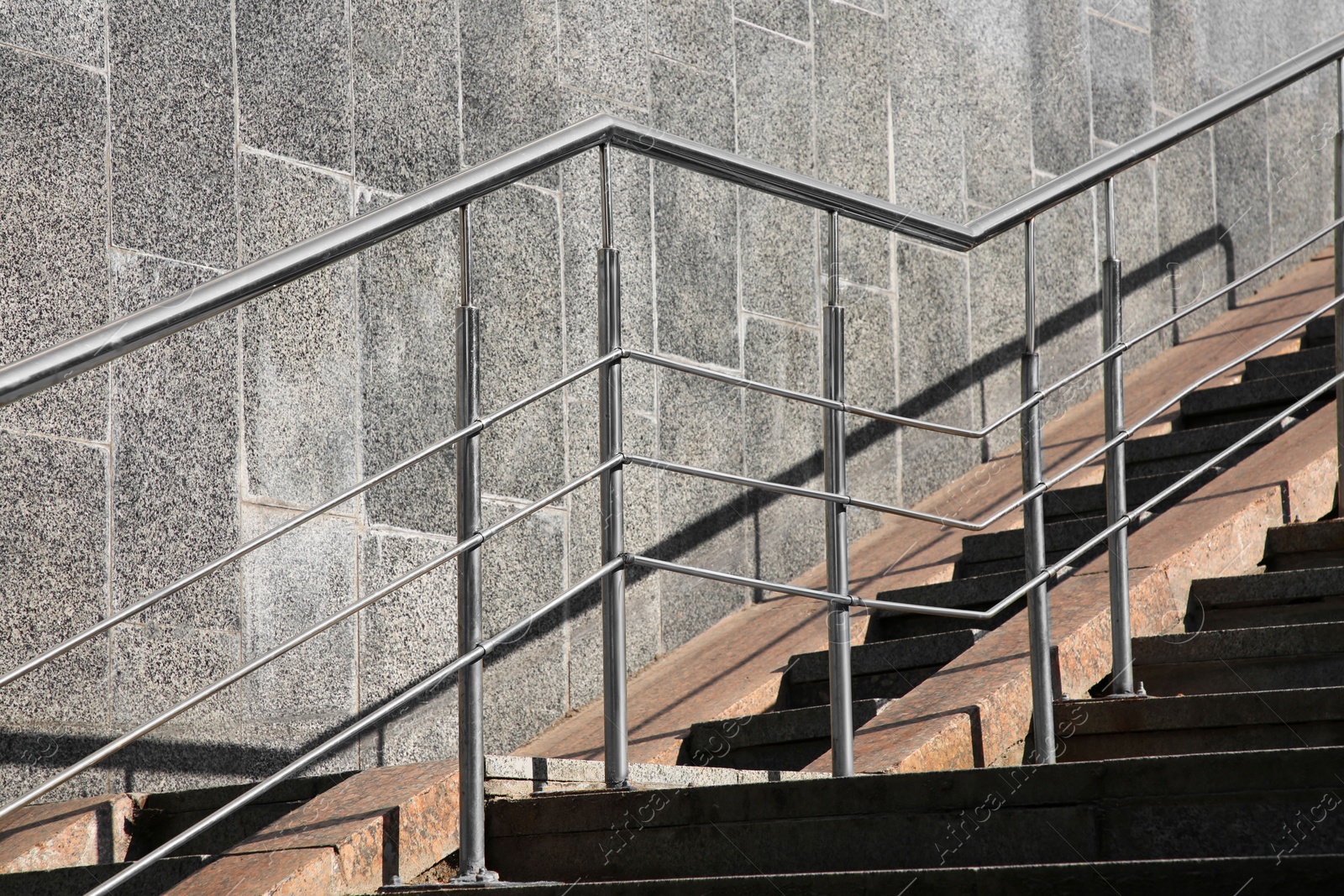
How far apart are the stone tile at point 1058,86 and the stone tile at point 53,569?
4.11 m

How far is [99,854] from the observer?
3.23 meters

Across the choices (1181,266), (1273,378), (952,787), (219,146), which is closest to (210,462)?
(219,146)

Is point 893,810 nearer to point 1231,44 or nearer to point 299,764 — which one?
point 299,764

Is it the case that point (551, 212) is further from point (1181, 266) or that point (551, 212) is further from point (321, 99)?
point (1181, 266)

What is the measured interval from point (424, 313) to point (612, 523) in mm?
1853

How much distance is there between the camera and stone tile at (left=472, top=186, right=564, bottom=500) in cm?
442

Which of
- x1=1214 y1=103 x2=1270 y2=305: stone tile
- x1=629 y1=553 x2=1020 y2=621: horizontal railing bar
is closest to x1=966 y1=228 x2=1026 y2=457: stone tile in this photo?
x1=1214 y1=103 x2=1270 y2=305: stone tile

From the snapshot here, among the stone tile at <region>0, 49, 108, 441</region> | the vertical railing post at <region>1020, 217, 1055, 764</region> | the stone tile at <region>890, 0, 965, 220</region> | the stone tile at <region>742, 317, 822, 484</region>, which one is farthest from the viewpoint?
the stone tile at <region>890, 0, 965, 220</region>

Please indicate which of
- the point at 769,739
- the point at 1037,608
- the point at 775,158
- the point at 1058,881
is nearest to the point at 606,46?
the point at 775,158

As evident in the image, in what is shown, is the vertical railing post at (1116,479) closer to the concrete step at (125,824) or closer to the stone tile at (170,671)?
the concrete step at (125,824)

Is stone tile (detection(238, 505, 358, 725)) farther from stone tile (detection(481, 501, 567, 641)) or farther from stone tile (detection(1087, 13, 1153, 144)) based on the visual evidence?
stone tile (detection(1087, 13, 1153, 144))

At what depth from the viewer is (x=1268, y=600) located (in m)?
3.52

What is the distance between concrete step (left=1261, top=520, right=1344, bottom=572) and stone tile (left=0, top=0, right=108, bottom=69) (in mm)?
3157

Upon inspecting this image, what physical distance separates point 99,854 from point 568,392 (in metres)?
1.93
